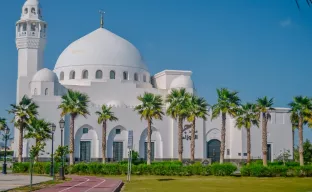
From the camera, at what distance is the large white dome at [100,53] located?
227ft

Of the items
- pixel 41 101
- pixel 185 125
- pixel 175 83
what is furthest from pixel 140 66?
pixel 41 101

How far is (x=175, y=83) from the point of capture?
227ft

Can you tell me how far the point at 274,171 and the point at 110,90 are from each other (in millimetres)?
31072

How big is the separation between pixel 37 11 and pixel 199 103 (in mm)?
25946

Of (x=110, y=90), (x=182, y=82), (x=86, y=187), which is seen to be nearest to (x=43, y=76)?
(x=110, y=90)

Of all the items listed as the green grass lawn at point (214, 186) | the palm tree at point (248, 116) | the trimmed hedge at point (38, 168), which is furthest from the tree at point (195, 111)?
the green grass lawn at point (214, 186)

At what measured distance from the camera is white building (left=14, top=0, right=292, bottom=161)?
204ft

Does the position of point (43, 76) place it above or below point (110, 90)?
above

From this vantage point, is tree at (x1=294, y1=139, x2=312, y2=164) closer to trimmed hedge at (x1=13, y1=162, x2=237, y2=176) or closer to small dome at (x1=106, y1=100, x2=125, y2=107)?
small dome at (x1=106, y1=100, x2=125, y2=107)

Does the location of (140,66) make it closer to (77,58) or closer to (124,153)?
(77,58)

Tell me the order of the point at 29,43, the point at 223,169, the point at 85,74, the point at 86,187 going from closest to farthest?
1. the point at 86,187
2. the point at 223,169
3. the point at 29,43
4. the point at 85,74

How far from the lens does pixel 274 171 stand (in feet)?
135

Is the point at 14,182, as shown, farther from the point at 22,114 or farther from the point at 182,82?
the point at 182,82

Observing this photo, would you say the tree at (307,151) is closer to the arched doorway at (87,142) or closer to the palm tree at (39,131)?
the arched doorway at (87,142)
